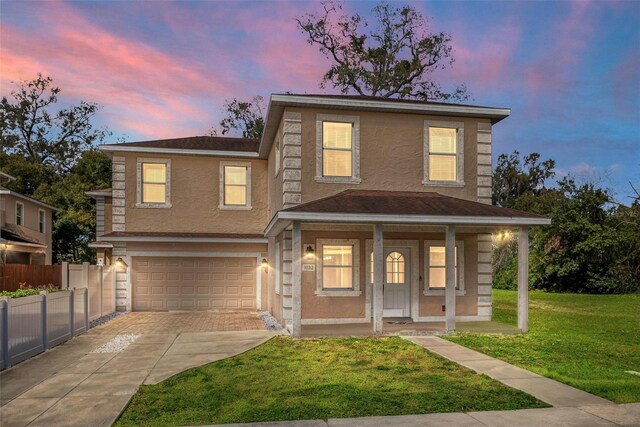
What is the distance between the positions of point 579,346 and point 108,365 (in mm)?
9712

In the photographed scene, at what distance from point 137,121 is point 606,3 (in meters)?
30.3

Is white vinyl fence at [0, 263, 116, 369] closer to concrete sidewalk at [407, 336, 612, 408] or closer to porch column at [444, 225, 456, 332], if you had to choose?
concrete sidewalk at [407, 336, 612, 408]

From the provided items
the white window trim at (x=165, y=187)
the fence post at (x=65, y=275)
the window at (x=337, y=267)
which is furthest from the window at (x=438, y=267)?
the fence post at (x=65, y=275)

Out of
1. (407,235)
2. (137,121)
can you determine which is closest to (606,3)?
(407,235)

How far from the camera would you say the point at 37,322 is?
376 inches

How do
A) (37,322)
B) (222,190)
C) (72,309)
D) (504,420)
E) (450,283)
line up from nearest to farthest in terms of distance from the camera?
(504,420) < (37,322) < (72,309) < (450,283) < (222,190)

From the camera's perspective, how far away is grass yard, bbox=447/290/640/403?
7.46 metres

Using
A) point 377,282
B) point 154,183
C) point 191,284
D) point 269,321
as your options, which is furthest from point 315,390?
point 154,183

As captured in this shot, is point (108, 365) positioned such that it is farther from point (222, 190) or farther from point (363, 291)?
point (222, 190)

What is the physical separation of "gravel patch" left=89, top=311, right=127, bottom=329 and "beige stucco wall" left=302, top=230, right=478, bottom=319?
6211 millimetres

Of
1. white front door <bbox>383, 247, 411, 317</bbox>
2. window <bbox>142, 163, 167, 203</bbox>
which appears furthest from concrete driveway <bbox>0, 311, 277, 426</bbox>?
window <bbox>142, 163, 167, 203</bbox>

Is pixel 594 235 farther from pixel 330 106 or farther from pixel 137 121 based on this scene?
pixel 137 121

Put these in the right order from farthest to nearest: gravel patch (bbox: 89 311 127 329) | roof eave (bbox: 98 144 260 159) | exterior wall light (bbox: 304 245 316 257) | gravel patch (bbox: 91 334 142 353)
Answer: roof eave (bbox: 98 144 260 159), gravel patch (bbox: 89 311 127 329), exterior wall light (bbox: 304 245 316 257), gravel patch (bbox: 91 334 142 353)

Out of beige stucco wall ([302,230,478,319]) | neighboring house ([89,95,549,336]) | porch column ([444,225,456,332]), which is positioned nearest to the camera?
neighboring house ([89,95,549,336])
